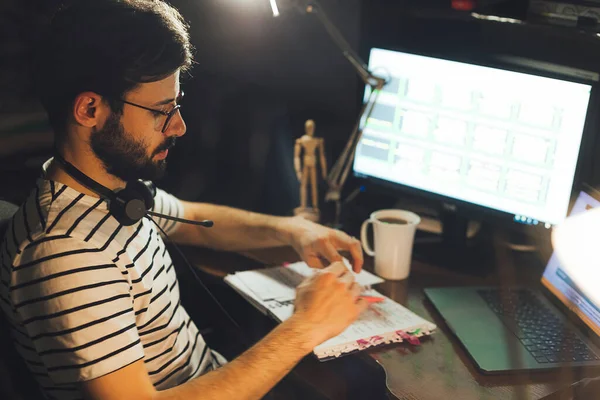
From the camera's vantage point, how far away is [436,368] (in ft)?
3.68

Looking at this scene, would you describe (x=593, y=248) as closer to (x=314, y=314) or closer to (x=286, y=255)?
(x=314, y=314)

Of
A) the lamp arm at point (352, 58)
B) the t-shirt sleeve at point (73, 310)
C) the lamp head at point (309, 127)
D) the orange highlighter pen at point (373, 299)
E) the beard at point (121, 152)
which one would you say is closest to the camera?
the t-shirt sleeve at point (73, 310)

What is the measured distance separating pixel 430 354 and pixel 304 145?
2.32 feet

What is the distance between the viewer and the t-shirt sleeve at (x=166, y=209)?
1468 mm

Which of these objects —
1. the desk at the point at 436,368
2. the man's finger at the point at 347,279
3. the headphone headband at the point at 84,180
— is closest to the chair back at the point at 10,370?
the headphone headband at the point at 84,180

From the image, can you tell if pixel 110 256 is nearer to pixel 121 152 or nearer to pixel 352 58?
pixel 121 152

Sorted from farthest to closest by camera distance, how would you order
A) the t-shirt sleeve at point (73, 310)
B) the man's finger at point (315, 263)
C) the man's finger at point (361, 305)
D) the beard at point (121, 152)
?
the man's finger at point (315, 263) → the man's finger at point (361, 305) → the beard at point (121, 152) → the t-shirt sleeve at point (73, 310)

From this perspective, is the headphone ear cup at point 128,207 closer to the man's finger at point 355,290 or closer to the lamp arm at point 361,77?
the man's finger at point 355,290

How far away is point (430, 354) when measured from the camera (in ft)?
3.82

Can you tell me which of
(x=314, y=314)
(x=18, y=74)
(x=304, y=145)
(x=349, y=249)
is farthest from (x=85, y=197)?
(x=18, y=74)

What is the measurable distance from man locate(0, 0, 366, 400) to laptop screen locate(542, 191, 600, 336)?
1.38 feet

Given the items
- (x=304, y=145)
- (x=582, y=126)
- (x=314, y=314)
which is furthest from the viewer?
(x=304, y=145)

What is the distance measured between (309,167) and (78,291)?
33.2 inches

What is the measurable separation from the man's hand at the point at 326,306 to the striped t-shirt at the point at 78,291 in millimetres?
258
